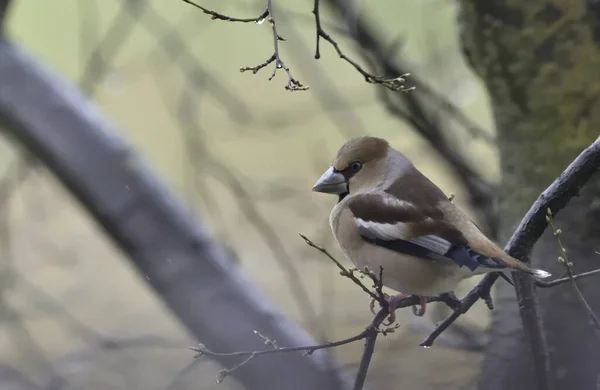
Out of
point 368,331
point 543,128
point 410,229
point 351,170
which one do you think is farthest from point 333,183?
point 543,128

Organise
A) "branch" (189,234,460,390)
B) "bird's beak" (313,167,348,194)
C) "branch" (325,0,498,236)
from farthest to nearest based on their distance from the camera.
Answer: "branch" (325,0,498,236) < "bird's beak" (313,167,348,194) < "branch" (189,234,460,390)

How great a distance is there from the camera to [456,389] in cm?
139

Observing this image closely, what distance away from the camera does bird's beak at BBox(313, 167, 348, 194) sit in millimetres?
1002

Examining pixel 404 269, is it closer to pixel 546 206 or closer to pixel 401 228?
pixel 401 228

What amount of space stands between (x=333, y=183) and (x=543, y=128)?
1.51 ft

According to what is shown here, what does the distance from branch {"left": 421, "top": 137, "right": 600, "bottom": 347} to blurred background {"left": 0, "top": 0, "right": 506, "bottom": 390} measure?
37 cm

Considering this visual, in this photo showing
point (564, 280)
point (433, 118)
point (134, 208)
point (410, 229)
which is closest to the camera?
point (564, 280)

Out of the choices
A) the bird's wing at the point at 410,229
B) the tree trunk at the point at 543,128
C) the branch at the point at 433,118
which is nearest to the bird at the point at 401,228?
the bird's wing at the point at 410,229

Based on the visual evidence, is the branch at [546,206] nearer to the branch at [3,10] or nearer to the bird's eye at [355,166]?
the bird's eye at [355,166]

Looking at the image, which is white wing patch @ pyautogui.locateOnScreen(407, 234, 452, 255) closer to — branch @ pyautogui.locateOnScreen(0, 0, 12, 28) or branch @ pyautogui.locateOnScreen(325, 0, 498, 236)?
branch @ pyautogui.locateOnScreen(325, 0, 498, 236)

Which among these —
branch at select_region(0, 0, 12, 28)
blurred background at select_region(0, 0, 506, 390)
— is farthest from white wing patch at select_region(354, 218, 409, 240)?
branch at select_region(0, 0, 12, 28)

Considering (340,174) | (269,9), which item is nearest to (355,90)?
(340,174)

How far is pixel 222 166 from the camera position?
1712 mm

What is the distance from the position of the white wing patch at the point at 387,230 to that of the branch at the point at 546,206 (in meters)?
0.10
